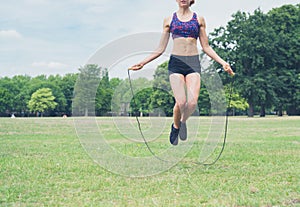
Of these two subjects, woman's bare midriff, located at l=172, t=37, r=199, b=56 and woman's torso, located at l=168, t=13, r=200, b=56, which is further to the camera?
woman's bare midriff, located at l=172, t=37, r=199, b=56

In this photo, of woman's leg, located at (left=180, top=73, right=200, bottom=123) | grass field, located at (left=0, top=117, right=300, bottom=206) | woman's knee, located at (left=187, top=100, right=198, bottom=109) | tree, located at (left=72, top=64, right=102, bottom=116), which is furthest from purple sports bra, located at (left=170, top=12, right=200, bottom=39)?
tree, located at (left=72, top=64, right=102, bottom=116)

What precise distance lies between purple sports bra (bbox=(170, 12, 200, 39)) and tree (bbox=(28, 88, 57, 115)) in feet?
267

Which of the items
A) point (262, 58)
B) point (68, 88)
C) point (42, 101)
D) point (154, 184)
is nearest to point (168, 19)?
point (154, 184)

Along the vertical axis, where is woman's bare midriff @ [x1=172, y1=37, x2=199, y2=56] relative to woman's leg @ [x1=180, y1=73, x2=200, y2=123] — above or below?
above

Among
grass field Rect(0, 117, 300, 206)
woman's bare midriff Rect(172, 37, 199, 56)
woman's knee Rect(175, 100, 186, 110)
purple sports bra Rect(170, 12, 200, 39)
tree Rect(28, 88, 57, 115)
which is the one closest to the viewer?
grass field Rect(0, 117, 300, 206)

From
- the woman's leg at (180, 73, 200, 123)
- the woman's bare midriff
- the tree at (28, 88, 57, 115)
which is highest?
the tree at (28, 88, 57, 115)

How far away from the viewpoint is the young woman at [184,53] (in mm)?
7387

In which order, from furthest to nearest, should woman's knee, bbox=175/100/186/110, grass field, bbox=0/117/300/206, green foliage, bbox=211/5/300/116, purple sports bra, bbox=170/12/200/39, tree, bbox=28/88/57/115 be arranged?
tree, bbox=28/88/57/115
green foliage, bbox=211/5/300/116
woman's knee, bbox=175/100/186/110
purple sports bra, bbox=170/12/200/39
grass field, bbox=0/117/300/206

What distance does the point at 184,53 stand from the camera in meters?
7.66

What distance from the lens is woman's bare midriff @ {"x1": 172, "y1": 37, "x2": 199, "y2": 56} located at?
295 inches

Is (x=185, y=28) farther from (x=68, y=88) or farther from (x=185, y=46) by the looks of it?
(x=68, y=88)

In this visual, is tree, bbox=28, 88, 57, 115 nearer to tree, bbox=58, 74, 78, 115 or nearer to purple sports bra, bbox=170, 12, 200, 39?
tree, bbox=58, 74, 78, 115

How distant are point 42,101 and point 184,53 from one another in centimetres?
8281

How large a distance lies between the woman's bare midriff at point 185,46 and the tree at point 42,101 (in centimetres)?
8102
